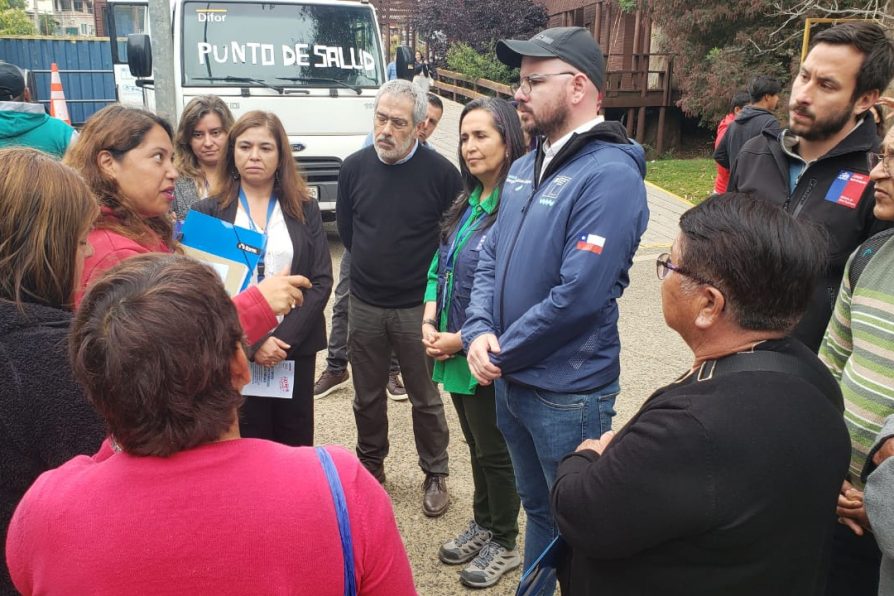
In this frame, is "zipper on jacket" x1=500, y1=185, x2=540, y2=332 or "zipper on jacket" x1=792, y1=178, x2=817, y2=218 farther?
"zipper on jacket" x1=792, y1=178, x2=817, y2=218

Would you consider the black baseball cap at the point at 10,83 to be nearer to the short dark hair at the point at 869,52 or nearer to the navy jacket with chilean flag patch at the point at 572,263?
the navy jacket with chilean flag patch at the point at 572,263

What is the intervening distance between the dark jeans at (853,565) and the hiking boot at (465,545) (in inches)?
62.8

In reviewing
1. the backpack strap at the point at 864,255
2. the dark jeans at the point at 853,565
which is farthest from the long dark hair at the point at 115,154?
the dark jeans at the point at 853,565

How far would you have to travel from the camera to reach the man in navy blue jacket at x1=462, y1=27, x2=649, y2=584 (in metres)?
2.40

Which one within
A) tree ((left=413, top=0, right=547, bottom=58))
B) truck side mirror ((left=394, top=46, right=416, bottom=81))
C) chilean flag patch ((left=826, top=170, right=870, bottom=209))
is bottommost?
chilean flag patch ((left=826, top=170, right=870, bottom=209))

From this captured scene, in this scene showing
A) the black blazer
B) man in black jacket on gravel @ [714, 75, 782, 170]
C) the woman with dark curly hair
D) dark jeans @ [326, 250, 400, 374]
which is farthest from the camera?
man in black jacket on gravel @ [714, 75, 782, 170]

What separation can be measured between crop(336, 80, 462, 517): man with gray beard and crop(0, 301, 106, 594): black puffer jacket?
2233mm

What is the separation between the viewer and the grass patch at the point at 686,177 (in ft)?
41.1

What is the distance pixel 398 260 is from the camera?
12.5 ft

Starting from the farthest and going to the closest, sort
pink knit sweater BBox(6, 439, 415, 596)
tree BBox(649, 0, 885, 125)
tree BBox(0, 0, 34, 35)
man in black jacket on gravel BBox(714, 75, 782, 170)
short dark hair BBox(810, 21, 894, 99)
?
1. tree BBox(0, 0, 34, 35)
2. tree BBox(649, 0, 885, 125)
3. man in black jacket on gravel BBox(714, 75, 782, 170)
4. short dark hair BBox(810, 21, 894, 99)
5. pink knit sweater BBox(6, 439, 415, 596)

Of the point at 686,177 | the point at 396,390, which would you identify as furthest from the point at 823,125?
the point at 686,177

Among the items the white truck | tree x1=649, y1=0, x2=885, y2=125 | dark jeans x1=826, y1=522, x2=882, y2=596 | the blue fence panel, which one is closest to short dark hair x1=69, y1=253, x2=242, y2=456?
dark jeans x1=826, y1=522, x2=882, y2=596

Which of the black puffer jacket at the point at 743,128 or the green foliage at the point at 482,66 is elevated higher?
the green foliage at the point at 482,66

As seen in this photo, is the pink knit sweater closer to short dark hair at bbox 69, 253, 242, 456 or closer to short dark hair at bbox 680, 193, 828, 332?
short dark hair at bbox 69, 253, 242, 456
